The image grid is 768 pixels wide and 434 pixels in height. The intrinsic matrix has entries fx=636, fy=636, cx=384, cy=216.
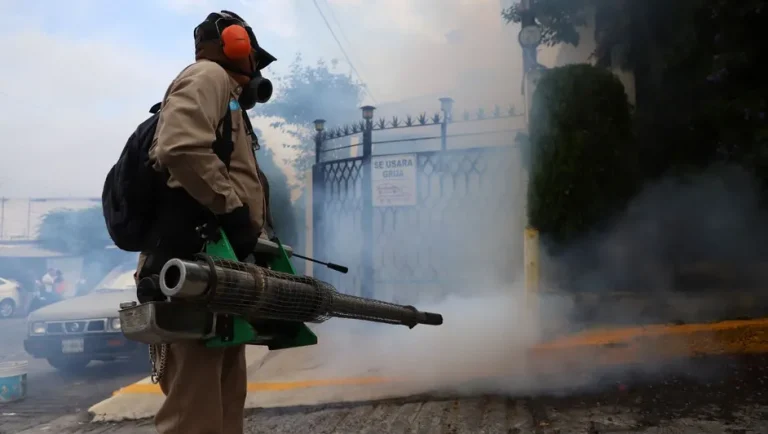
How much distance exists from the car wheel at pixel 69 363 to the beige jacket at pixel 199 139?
Result: 4.97m

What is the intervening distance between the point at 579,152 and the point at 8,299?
1282 cm

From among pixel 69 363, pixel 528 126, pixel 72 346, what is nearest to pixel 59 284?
pixel 69 363

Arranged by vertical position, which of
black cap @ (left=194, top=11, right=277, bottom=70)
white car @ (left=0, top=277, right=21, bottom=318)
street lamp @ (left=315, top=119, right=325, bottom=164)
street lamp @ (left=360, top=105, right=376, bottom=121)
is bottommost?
white car @ (left=0, top=277, right=21, bottom=318)

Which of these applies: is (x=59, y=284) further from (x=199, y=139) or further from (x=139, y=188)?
(x=199, y=139)

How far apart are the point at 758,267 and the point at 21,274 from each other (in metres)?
14.7

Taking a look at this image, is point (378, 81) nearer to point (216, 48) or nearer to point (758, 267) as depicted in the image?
point (758, 267)

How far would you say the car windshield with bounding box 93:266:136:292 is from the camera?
7.32m

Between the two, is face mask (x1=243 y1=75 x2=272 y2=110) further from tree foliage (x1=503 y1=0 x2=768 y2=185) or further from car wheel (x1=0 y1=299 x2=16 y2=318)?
car wheel (x1=0 y1=299 x2=16 y2=318)

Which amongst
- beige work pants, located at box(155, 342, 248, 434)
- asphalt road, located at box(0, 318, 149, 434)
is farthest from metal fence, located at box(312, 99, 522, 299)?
beige work pants, located at box(155, 342, 248, 434)

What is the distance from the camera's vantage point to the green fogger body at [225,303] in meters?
1.66

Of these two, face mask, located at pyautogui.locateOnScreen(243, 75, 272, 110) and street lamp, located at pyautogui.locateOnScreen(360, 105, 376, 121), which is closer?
face mask, located at pyautogui.locateOnScreen(243, 75, 272, 110)

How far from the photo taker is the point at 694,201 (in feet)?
15.9

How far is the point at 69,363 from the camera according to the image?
263 inches

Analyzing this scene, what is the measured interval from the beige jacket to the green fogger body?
0.17 metres
